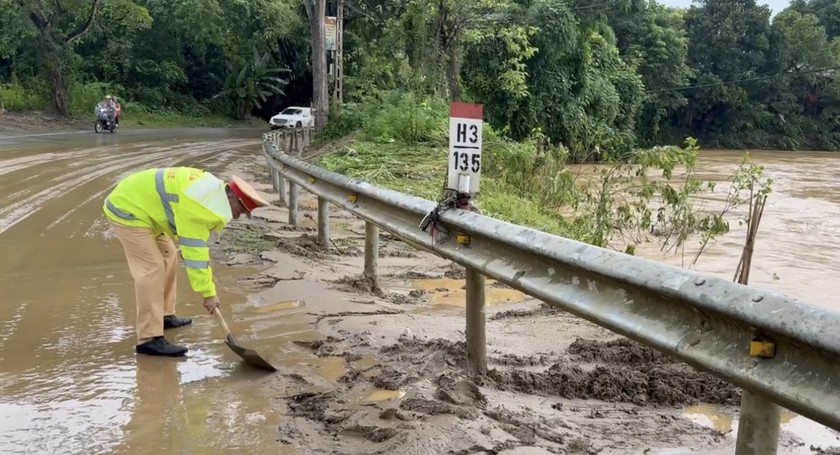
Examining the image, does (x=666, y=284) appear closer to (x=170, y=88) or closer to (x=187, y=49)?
(x=170, y=88)

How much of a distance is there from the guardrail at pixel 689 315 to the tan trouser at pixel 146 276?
1922mm

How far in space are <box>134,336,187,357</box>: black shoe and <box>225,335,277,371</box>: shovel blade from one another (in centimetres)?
38

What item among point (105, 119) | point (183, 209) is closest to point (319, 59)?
point (105, 119)

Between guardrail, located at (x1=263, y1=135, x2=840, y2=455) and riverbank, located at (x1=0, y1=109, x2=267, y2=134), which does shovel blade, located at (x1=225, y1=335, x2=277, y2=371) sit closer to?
guardrail, located at (x1=263, y1=135, x2=840, y2=455)

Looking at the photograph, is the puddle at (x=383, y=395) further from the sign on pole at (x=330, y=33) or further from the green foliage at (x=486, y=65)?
the sign on pole at (x=330, y=33)

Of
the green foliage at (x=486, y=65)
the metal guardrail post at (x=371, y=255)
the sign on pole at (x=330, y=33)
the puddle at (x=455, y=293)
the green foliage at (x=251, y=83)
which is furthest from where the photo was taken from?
the green foliage at (x=251, y=83)

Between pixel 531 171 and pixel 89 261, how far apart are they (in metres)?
9.01

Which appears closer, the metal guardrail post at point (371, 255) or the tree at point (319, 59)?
the metal guardrail post at point (371, 255)

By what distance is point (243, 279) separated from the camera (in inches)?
250

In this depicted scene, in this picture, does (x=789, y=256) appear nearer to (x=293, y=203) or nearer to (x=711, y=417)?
(x=293, y=203)

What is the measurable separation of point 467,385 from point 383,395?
408 mm

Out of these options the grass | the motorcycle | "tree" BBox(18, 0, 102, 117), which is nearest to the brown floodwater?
the grass

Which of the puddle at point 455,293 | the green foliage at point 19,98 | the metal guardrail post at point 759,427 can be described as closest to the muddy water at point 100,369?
the puddle at point 455,293

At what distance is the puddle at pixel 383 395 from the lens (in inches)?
142
